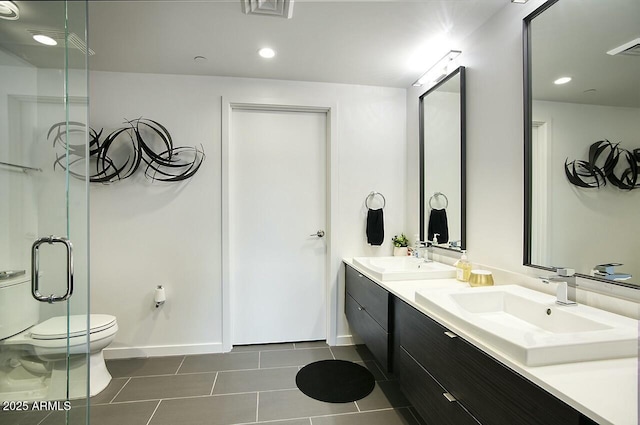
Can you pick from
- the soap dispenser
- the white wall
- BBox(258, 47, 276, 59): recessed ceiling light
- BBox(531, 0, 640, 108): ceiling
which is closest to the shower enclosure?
the white wall

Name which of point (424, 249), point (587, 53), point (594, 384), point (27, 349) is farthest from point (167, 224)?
point (587, 53)

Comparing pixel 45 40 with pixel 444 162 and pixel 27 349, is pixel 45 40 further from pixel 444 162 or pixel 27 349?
pixel 444 162

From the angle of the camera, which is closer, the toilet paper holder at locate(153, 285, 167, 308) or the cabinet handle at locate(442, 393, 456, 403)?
the cabinet handle at locate(442, 393, 456, 403)

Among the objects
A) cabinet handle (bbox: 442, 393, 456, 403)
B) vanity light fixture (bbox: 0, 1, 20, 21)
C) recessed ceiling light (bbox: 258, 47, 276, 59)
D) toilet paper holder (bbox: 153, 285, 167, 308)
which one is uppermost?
recessed ceiling light (bbox: 258, 47, 276, 59)

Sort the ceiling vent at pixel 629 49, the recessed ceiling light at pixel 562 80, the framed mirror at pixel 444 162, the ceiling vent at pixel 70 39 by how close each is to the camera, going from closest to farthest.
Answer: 1. the ceiling vent at pixel 629 49
2. the ceiling vent at pixel 70 39
3. the recessed ceiling light at pixel 562 80
4. the framed mirror at pixel 444 162

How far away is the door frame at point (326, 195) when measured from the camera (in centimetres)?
263

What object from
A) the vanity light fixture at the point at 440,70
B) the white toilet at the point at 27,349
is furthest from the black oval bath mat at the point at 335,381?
the vanity light fixture at the point at 440,70

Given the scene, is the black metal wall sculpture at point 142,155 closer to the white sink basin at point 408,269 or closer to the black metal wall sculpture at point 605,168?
the white sink basin at point 408,269

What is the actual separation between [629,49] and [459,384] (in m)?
1.39

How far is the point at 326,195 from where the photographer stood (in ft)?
9.44

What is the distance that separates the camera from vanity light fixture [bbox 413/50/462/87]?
2.03 meters

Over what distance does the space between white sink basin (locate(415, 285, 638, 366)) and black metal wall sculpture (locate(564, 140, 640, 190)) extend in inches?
20.1

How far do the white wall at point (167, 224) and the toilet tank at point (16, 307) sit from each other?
0.94 metres

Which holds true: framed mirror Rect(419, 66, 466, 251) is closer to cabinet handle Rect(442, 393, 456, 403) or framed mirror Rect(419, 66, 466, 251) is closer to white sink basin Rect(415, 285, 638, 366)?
white sink basin Rect(415, 285, 638, 366)
